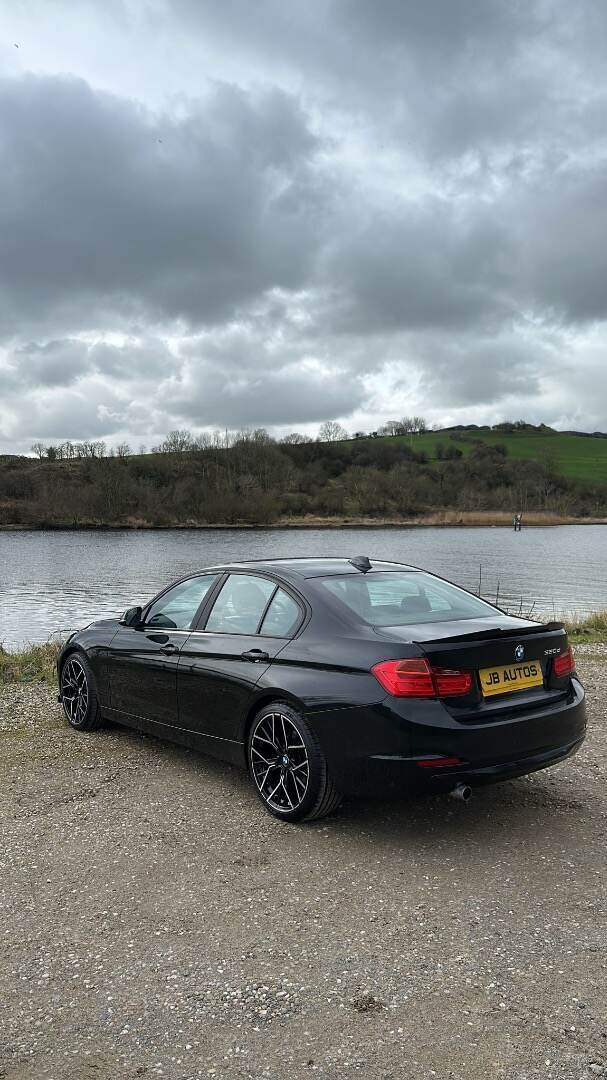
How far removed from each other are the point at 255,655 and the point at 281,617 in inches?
10.9

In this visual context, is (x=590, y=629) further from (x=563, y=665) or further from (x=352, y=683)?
(x=352, y=683)

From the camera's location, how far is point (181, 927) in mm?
3363

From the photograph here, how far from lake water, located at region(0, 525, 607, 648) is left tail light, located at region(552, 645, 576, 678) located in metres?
13.5

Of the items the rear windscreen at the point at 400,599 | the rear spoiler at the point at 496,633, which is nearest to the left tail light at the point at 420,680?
the rear spoiler at the point at 496,633

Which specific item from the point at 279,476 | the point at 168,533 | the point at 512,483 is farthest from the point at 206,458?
the point at 512,483

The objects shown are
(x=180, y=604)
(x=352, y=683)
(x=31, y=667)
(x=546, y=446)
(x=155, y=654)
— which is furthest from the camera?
(x=546, y=446)

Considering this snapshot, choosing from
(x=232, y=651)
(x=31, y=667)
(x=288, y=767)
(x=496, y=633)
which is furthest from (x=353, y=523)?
(x=496, y=633)

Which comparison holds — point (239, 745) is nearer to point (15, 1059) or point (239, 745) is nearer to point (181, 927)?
point (181, 927)

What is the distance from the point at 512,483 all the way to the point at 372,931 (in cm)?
9225

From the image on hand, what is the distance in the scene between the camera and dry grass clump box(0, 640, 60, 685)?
9477mm

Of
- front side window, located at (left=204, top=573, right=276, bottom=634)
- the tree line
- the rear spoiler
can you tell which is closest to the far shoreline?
the tree line

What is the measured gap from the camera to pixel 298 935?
10.8 feet

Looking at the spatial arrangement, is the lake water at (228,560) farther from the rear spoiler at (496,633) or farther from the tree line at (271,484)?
the rear spoiler at (496,633)

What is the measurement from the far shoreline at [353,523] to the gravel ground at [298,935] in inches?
2785
